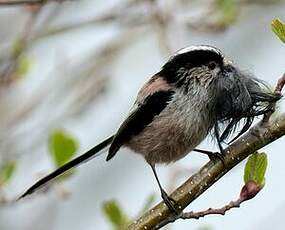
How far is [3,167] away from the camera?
10.4ft

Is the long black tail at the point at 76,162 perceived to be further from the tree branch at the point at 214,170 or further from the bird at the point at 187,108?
the tree branch at the point at 214,170

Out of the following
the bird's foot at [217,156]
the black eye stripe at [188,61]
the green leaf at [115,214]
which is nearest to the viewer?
the bird's foot at [217,156]

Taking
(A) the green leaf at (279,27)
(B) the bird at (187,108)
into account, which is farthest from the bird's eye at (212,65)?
(A) the green leaf at (279,27)

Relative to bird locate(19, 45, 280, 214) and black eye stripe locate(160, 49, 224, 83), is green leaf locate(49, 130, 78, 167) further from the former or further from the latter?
black eye stripe locate(160, 49, 224, 83)

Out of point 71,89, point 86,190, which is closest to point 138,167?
point 86,190

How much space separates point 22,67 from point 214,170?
6.72 ft

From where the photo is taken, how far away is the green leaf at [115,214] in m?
2.94

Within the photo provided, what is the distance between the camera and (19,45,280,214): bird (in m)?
2.35

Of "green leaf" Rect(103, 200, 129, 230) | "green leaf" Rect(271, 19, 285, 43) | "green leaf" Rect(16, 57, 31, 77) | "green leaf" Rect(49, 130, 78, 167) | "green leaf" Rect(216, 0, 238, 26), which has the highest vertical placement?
"green leaf" Rect(16, 57, 31, 77)

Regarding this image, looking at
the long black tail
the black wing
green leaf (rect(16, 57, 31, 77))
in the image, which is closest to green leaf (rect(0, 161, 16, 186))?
the long black tail

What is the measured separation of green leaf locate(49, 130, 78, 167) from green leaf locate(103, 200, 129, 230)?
0.85 ft

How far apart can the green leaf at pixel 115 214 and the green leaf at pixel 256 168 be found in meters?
0.84

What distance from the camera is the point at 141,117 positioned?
2.71 meters

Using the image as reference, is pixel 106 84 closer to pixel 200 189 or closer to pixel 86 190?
pixel 86 190
